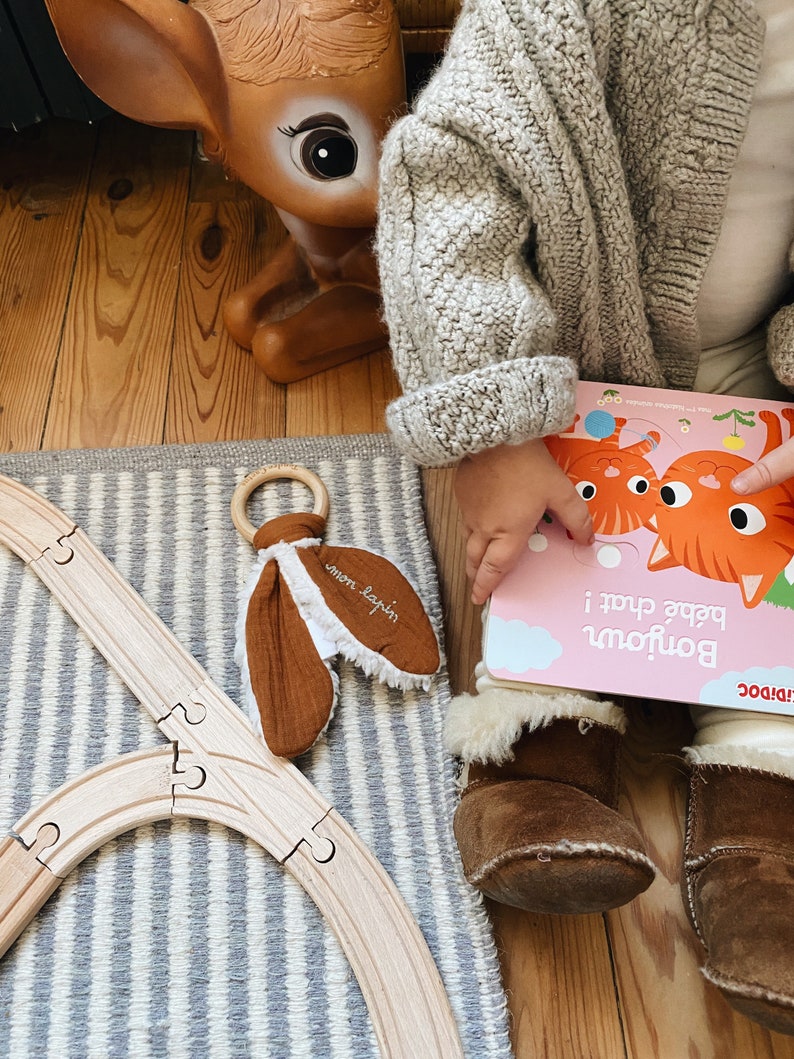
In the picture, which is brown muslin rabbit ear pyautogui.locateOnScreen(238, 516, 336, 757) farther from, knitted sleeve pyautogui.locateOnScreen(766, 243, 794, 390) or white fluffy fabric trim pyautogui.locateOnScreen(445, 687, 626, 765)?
knitted sleeve pyautogui.locateOnScreen(766, 243, 794, 390)

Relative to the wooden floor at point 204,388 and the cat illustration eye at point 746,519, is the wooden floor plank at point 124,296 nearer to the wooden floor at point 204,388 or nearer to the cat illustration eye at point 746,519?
the wooden floor at point 204,388

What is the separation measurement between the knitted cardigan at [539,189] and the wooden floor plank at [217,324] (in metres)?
0.31


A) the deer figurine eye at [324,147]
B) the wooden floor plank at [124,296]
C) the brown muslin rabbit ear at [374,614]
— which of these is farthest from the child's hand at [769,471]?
the wooden floor plank at [124,296]

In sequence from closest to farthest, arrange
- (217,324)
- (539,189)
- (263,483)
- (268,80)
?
(539,189)
(268,80)
(263,483)
(217,324)

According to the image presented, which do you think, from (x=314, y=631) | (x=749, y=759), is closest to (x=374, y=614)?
(x=314, y=631)

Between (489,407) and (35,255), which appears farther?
(35,255)

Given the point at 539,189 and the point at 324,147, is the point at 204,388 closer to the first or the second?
the point at 324,147

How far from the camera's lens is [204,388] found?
0.84 metres

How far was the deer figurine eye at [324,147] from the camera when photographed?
63 cm

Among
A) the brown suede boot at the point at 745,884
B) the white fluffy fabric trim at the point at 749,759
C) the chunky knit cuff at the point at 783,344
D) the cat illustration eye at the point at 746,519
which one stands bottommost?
the brown suede boot at the point at 745,884

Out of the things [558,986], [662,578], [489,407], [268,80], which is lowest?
[558,986]

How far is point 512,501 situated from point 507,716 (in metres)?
0.14

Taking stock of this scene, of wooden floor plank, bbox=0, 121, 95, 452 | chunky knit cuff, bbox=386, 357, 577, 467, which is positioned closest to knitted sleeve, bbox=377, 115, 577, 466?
chunky knit cuff, bbox=386, 357, 577, 467

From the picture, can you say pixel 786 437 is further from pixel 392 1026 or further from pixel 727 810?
pixel 392 1026
